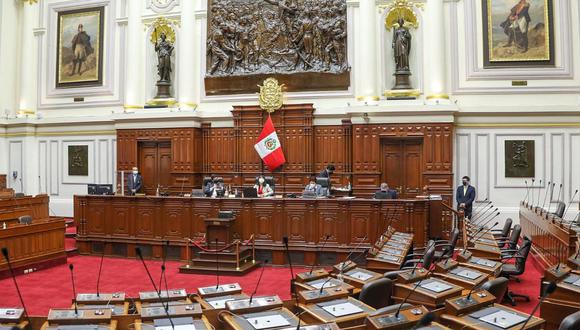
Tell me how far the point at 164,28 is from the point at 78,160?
519cm

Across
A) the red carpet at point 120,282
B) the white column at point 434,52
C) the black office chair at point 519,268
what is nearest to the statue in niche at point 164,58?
the red carpet at point 120,282

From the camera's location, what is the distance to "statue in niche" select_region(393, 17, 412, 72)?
13.6 m

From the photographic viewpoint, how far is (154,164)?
15523 millimetres

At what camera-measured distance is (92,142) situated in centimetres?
1653

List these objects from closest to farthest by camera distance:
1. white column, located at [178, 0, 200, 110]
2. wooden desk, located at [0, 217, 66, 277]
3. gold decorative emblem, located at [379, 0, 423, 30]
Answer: wooden desk, located at [0, 217, 66, 277] < gold decorative emblem, located at [379, 0, 423, 30] < white column, located at [178, 0, 200, 110]

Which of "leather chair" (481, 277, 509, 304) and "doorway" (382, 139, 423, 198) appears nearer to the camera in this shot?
"leather chair" (481, 277, 509, 304)

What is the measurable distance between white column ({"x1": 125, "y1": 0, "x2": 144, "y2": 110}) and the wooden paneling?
16.4ft

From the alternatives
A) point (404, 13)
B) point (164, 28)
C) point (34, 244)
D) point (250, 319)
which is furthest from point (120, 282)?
point (404, 13)

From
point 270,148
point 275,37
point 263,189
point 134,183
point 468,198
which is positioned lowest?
point 468,198


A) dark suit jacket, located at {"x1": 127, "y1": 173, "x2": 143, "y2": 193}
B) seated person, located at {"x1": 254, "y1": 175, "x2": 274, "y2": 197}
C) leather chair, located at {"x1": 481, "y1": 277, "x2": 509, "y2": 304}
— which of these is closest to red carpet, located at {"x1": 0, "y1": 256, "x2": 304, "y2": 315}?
seated person, located at {"x1": 254, "y1": 175, "x2": 274, "y2": 197}

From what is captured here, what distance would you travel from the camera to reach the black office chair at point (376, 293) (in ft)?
14.8

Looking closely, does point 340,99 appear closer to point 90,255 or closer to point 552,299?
point 90,255

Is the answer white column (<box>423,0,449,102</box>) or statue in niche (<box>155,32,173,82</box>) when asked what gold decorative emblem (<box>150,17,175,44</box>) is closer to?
statue in niche (<box>155,32,173,82</box>)

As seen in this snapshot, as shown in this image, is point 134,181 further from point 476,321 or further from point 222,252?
point 476,321
